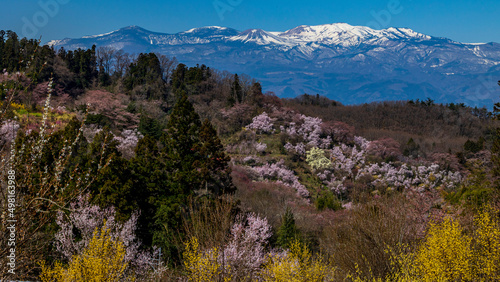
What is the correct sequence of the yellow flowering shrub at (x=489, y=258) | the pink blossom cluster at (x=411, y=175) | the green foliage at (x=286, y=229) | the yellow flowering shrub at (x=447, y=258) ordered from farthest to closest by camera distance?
1. the pink blossom cluster at (x=411, y=175)
2. the green foliage at (x=286, y=229)
3. the yellow flowering shrub at (x=489, y=258)
4. the yellow flowering shrub at (x=447, y=258)

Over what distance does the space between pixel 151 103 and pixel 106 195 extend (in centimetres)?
3614

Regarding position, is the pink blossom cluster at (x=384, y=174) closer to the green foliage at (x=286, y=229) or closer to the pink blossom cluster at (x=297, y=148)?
the pink blossom cluster at (x=297, y=148)

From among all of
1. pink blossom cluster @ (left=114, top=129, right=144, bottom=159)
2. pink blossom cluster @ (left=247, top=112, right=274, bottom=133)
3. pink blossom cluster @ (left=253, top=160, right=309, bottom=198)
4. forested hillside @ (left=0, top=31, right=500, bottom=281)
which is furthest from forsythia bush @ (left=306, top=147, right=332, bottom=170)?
pink blossom cluster @ (left=114, top=129, right=144, bottom=159)

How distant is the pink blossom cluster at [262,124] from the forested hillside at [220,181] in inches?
9.1

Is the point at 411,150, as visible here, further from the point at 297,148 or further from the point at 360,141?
the point at 297,148

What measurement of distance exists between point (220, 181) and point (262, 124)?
2590 cm

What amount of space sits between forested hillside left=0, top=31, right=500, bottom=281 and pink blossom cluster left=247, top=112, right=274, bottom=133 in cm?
23

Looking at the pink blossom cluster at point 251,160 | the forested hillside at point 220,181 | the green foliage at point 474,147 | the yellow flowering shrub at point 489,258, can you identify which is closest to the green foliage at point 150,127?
the forested hillside at point 220,181

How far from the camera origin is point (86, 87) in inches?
2323

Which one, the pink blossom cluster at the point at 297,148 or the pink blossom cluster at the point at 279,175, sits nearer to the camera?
the pink blossom cluster at the point at 279,175

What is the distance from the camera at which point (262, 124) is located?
53.5m

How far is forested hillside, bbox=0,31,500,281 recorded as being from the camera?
306 inches

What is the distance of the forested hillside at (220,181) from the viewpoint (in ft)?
25.5

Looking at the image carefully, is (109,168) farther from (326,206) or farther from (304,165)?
(304,165)
